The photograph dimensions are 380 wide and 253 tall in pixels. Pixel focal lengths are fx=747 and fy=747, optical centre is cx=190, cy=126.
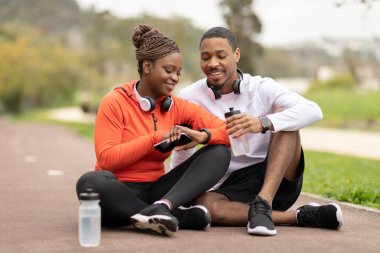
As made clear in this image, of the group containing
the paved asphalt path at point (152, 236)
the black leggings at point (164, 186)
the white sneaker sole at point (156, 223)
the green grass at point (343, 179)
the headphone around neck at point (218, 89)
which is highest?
the headphone around neck at point (218, 89)

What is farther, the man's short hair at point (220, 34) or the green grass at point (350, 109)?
the green grass at point (350, 109)

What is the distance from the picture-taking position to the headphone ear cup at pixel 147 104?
16.7 ft

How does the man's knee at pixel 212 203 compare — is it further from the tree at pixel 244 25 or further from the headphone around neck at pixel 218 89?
the tree at pixel 244 25

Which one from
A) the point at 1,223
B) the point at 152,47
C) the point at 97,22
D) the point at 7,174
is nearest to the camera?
the point at 152,47

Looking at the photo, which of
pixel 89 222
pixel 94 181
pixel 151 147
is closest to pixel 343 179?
pixel 151 147

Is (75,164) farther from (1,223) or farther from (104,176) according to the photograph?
(104,176)

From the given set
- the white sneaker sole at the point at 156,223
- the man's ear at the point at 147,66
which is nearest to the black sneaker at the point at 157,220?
the white sneaker sole at the point at 156,223

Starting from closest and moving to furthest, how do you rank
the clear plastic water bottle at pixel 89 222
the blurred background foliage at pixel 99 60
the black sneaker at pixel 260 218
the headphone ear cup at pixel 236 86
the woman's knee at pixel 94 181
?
the clear plastic water bottle at pixel 89 222, the woman's knee at pixel 94 181, the black sneaker at pixel 260 218, the headphone ear cup at pixel 236 86, the blurred background foliage at pixel 99 60

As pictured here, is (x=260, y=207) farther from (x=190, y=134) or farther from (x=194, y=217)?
(x=190, y=134)

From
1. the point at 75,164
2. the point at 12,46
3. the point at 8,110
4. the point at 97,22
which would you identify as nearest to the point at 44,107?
the point at 8,110

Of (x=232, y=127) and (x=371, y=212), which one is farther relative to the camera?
(x=371, y=212)

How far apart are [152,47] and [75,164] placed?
7.73m

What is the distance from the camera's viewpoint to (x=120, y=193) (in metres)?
4.91

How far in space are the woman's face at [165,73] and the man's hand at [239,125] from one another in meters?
0.48
